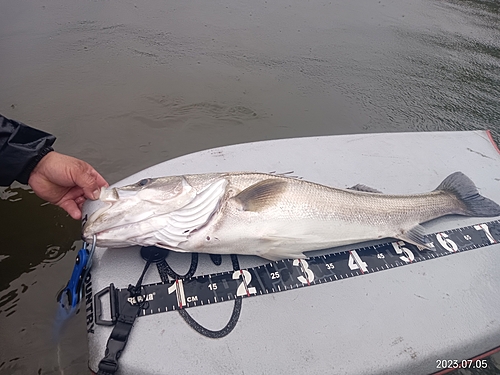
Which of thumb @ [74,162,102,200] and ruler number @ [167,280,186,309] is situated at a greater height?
thumb @ [74,162,102,200]

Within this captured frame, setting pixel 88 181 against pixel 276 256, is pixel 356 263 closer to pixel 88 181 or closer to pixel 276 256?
pixel 276 256

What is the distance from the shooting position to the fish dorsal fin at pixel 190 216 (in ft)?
7.89

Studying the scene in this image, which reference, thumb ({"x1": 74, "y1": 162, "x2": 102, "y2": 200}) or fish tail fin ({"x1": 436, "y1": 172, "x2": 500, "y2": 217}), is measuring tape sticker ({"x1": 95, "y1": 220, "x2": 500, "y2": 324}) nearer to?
fish tail fin ({"x1": 436, "y1": 172, "x2": 500, "y2": 217})

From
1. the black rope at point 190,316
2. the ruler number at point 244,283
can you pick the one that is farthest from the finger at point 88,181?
the ruler number at point 244,283

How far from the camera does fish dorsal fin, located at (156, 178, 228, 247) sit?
2.40m

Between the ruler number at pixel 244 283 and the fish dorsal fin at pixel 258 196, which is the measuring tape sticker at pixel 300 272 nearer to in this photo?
the ruler number at pixel 244 283

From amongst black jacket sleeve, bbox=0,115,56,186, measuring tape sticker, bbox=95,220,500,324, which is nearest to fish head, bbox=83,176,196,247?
measuring tape sticker, bbox=95,220,500,324

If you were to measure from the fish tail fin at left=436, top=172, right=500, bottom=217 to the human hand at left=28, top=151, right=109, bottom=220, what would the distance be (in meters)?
3.02

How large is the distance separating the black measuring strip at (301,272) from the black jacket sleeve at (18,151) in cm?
119

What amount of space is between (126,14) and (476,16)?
853 cm

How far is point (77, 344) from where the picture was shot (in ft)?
8.79

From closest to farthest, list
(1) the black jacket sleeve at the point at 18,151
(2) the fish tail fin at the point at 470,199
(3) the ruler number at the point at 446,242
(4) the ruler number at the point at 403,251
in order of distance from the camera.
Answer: (1) the black jacket sleeve at the point at 18,151, (4) the ruler number at the point at 403,251, (3) the ruler number at the point at 446,242, (2) the fish tail fin at the point at 470,199

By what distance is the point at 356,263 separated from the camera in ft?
8.79

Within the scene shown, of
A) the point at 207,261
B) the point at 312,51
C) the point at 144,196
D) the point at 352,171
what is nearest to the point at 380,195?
the point at 352,171
